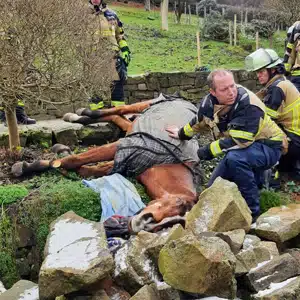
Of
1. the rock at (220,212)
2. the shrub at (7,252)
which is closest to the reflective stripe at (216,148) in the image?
the rock at (220,212)

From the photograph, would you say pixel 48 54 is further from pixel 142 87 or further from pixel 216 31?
pixel 216 31

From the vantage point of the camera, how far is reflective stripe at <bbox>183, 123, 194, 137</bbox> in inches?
216

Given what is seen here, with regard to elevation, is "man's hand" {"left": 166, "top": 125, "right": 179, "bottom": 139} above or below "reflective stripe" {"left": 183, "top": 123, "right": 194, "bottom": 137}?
below

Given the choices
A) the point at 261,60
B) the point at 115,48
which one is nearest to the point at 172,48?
the point at 115,48

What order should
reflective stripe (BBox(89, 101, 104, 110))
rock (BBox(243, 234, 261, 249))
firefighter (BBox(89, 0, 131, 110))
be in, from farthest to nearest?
reflective stripe (BBox(89, 101, 104, 110)), firefighter (BBox(89, 0, 131, 110)), rock (BBox(243, 234, 261, 249))

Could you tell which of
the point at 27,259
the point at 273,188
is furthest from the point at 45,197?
the point at 273,188

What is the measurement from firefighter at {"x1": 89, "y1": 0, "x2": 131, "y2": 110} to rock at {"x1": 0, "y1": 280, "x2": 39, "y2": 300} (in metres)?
4.27

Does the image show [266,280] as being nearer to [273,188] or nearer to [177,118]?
[273,188]

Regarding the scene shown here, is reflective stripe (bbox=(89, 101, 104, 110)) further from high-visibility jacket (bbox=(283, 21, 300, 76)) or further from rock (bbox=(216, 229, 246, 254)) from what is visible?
rock (bbox=(216, 229, 246, 254))

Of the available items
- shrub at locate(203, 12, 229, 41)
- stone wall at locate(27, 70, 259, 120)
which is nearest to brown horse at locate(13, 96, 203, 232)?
stone wall at locate(27, 70, 259, 120)

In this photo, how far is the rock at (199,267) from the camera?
136 inches

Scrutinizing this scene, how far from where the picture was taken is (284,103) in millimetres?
5621

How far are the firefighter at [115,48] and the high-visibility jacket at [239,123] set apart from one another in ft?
10.1

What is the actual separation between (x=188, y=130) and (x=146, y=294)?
2.42 metres
